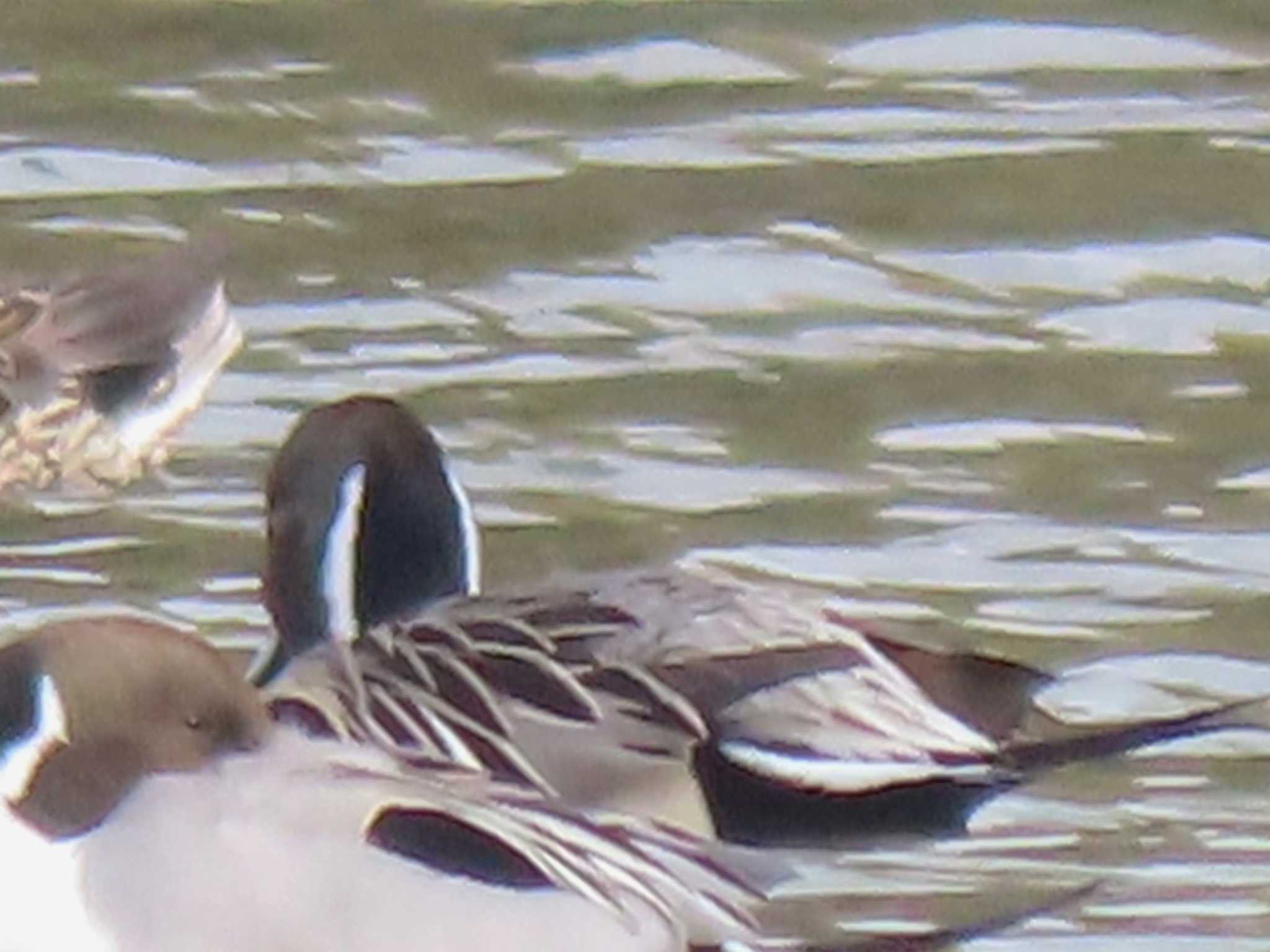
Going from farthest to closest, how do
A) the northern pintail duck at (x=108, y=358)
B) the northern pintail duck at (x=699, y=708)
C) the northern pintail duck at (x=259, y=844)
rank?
1. the northern pintail duck at (x=108, y=358)
2. the northern pintail duck at (x=699, y=708)
3. the northern pintail duck at (x=259, y=844)

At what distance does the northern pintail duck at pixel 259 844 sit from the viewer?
21.4 feet

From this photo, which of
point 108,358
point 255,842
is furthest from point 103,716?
point 108,358

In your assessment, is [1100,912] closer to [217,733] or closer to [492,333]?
[217,733]

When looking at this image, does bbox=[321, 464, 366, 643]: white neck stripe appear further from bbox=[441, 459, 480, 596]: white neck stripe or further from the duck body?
the duck body

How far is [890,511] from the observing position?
29.0ft

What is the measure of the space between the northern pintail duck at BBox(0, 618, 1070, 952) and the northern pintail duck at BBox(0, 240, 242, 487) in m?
2.15

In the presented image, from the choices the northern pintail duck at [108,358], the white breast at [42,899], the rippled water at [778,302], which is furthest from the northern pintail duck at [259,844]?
the northern pintail duck at [108,358]

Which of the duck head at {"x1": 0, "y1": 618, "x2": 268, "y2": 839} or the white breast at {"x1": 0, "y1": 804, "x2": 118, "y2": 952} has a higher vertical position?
the duck head at {"x1": 0, "y1": 618, "x2": 268, "y2": 839}

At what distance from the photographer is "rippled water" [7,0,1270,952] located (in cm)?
847

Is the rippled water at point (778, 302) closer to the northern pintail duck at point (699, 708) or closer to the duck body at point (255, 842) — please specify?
the northern pintail duck at point (699, 708)

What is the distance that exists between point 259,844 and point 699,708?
994 millimetres

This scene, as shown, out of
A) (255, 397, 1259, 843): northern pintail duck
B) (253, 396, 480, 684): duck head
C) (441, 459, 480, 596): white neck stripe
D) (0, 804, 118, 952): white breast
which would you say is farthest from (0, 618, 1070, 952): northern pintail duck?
(441, 459, 480, 596): white neck stripe

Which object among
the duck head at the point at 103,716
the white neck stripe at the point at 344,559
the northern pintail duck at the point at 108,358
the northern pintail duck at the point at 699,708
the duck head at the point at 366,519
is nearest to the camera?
the duck head at the point at 103,716

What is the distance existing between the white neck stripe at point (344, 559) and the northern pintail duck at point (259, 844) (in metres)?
0.83
